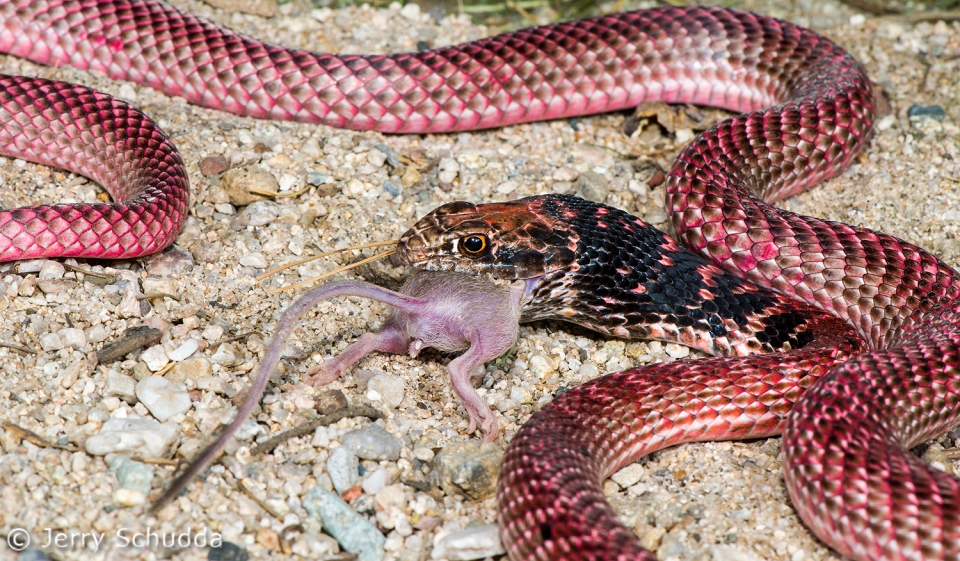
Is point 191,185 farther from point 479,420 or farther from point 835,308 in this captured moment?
point 835,308

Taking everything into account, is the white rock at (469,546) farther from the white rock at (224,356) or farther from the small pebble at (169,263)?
the small pebble at (169,263)

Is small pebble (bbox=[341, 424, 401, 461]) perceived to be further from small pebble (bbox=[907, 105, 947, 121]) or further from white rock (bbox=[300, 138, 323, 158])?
small pebble (bbox=[907, 105, 947, 121])

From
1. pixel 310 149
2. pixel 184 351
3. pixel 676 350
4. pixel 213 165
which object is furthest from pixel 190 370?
pixel 676 350

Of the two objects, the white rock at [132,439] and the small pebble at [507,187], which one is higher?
the small pebble at [507,187]

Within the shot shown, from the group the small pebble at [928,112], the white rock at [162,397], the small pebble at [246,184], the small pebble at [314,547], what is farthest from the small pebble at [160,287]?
the small pebble at [928,112]

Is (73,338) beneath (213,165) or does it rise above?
beneath

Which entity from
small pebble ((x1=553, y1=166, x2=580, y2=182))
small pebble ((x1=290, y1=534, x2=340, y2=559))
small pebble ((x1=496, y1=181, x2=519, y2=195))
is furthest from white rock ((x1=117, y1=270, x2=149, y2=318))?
small pebble ((x1=553, y1=166, x2=580, y2=182))

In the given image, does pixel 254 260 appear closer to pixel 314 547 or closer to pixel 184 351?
pixel 184 351
